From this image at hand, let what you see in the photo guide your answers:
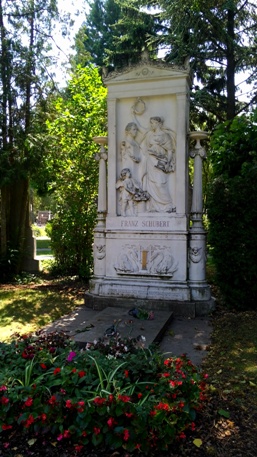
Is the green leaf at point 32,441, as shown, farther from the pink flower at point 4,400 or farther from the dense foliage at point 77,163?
the dense foliage at point 77,163

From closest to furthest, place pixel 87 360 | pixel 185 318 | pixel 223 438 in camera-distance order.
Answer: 1. pixel 223 438
2. pixel 87 360
3. pixel 185 318

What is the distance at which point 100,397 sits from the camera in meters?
2.63

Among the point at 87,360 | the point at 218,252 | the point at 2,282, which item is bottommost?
the point at 2,282

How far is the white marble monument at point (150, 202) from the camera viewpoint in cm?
691

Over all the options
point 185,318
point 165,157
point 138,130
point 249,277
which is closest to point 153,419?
point 185,318

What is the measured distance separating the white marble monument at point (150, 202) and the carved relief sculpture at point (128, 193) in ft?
0.06

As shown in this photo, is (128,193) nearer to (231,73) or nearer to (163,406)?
(163,406)

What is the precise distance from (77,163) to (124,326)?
20.2ft

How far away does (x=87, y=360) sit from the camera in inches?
122

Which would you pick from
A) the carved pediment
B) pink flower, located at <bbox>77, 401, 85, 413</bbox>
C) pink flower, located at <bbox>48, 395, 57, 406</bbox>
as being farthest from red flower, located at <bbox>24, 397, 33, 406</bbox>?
the carved pediment

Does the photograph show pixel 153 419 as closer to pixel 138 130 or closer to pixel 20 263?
pixel 138 130

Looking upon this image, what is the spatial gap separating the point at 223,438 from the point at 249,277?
4169 millimetres

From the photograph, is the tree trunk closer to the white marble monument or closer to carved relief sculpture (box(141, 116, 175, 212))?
the white marble monument

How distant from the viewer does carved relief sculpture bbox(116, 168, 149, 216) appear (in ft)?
23.6
